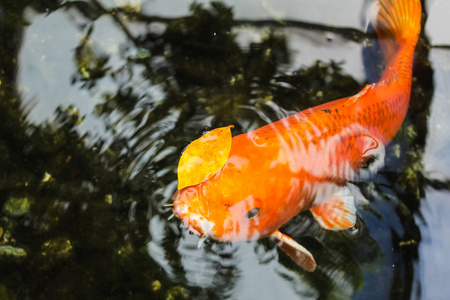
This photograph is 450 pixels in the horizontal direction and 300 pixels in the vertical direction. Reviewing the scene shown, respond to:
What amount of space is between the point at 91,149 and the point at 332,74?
5.51ft

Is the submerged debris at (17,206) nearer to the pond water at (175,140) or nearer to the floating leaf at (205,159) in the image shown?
the pond water at (175,140)

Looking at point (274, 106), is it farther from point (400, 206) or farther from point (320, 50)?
point (400, 206)

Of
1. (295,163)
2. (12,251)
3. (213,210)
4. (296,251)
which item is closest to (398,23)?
(295,163)

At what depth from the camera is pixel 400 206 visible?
261 cm

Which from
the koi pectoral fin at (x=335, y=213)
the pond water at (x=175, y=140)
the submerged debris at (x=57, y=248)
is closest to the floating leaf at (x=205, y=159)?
the pond water at (x=175, y=140)

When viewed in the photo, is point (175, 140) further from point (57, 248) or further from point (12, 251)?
point (12, 251)

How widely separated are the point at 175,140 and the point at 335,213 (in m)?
1.06

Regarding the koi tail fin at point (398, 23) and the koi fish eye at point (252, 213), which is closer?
the koi fish eye at point (252, 213)

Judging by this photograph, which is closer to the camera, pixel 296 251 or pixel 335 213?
pixel 296 251

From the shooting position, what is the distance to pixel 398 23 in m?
2.67

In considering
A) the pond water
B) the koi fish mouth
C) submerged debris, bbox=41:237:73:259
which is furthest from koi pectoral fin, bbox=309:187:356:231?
submerged debris, bbox=41:237:73:259

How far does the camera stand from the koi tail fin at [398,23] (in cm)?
262

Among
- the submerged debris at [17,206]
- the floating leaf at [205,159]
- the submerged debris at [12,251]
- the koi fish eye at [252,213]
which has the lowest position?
the koi fish eye at [252,213]

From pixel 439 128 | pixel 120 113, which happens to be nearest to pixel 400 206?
pixel 439 128
